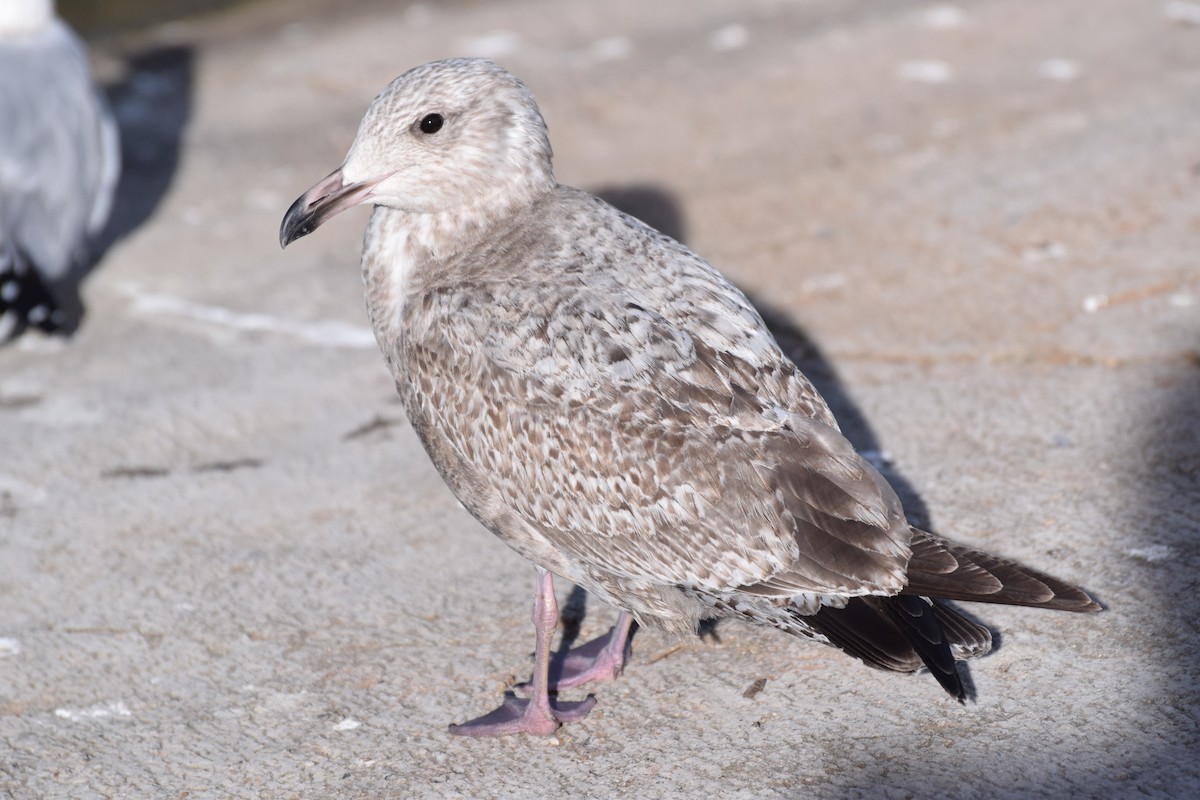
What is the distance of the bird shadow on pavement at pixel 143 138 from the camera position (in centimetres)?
604

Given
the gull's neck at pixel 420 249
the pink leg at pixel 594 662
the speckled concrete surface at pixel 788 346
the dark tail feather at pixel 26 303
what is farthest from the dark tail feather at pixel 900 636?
the dark tail feather at pixel 26 303

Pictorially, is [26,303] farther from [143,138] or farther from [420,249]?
[420,249]

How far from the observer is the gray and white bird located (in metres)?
5.39

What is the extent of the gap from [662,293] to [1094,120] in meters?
3.73

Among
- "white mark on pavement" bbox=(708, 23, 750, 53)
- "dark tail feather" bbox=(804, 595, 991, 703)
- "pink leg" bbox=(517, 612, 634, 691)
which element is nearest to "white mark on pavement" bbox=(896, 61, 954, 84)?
"white mark on pavement" bbox=(708, 23, 750, 53)

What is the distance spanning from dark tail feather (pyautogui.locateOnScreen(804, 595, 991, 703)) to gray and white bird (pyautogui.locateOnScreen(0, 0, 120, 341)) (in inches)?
144

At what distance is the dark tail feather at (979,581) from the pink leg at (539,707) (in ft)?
2.75

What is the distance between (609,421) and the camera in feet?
9.54

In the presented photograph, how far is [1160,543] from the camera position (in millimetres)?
3473

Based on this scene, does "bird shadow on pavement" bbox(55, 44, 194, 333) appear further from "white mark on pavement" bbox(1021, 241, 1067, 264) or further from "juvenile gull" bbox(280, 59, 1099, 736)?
"white mark on pavement" bbox(1021, 241, 1067, 264)

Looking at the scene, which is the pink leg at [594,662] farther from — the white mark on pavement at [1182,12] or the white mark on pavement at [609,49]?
the white mark on pavement at [1182,12]

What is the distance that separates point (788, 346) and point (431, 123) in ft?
6.35

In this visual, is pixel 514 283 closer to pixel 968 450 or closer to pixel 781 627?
pixel 781 627

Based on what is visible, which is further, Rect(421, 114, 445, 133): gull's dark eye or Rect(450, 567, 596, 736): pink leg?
Rect(421, 114, 445, 133): gull's dark eye
